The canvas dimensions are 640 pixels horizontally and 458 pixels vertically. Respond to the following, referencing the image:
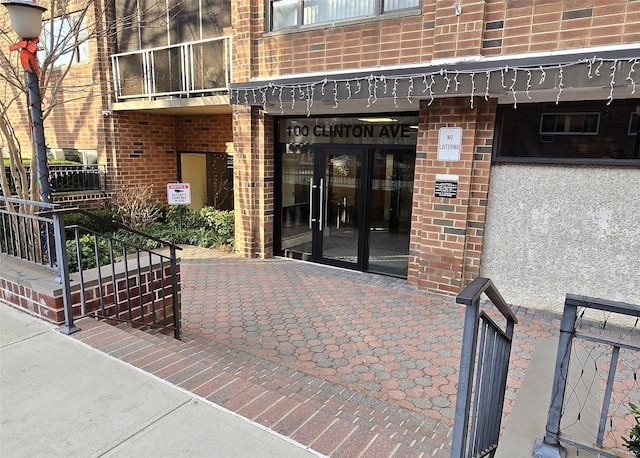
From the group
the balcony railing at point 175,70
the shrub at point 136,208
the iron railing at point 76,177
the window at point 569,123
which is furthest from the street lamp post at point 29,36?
the window at point 569,123

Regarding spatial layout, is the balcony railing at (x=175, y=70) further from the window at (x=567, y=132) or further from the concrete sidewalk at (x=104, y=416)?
the concrete sidewalk at (x=104, y=416)

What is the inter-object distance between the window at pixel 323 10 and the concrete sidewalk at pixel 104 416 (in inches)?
213

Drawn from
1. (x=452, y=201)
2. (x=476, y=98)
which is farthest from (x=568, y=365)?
(x=476, y=98)

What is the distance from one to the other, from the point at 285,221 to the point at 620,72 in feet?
17.8

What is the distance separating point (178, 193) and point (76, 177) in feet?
9.46

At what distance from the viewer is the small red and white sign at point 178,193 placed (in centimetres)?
830

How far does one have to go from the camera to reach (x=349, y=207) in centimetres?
705

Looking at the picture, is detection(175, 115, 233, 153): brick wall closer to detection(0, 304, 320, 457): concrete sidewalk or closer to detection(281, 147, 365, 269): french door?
detection(281, 147, 365, 269): french door

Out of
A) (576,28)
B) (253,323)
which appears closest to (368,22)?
(576,28)

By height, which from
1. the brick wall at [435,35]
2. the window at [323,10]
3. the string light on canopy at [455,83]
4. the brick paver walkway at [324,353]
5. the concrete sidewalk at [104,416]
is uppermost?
the window at [323,10]

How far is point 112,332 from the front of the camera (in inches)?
132

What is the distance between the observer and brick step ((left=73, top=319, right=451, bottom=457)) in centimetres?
232

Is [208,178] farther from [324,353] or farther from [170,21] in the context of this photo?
[324,353]

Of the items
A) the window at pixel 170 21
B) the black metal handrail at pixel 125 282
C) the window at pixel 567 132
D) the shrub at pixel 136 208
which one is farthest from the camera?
the shrub at pixel 136 208
